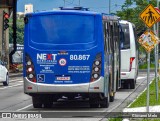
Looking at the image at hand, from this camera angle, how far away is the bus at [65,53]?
21500 mm

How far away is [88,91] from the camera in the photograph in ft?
70.4

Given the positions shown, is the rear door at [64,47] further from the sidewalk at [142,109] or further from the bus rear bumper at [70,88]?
the sidewalk at [142,109]

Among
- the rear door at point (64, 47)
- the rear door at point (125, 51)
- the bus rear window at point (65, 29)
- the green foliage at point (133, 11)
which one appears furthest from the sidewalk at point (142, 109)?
the green foliage at point (133, 11)

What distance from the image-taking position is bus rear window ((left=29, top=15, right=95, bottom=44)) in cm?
2166

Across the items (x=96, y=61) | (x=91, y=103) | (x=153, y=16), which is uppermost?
(x=153, y=16)

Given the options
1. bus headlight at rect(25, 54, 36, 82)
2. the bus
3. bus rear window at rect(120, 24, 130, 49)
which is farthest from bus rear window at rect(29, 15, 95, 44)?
bus rear window at rect(120, 24, 130, 49)

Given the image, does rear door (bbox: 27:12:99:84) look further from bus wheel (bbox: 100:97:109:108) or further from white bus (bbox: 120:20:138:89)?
white bus (bbox: 120:20:138:89)

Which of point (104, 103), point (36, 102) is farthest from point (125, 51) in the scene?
point (36, 102)

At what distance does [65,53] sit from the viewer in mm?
21547

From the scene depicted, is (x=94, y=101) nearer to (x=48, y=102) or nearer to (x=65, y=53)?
(x=48, y=102)

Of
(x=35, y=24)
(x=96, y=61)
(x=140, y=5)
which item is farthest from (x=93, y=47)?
(x=140, y=5)

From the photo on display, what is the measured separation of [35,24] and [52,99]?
2.78 m

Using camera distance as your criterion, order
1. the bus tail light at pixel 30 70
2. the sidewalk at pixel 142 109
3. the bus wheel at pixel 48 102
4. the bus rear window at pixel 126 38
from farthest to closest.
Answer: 1. the bus rear window at pixel 126 38
2. the bus wheel at pixel 48 102
3. the bus tail light at pixel 30 70
4. the sidewalk at pixel 142 109

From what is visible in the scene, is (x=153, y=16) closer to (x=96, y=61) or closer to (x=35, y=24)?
(x=96, y=61)
